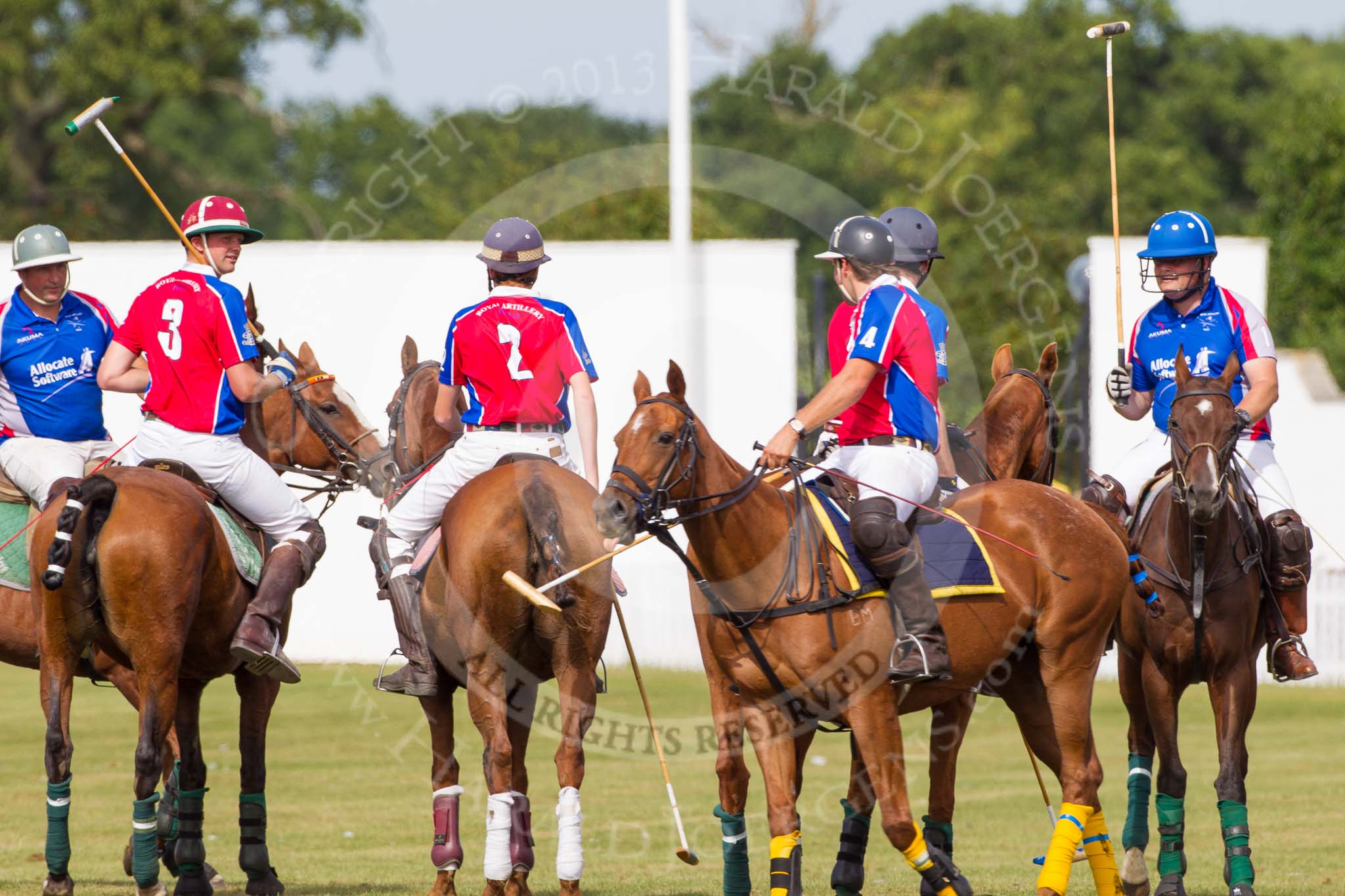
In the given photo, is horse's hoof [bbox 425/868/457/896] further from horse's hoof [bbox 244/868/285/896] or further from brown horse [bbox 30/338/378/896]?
brown horse [bbox 30/338/378/896]

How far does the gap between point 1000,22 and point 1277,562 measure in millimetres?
38491

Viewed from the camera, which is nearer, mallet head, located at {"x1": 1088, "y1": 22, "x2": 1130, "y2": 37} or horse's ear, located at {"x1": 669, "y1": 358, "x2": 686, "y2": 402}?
horse's ear, located at {"x1": 669, "y1": 358, "x2": 686, "y2": 402}

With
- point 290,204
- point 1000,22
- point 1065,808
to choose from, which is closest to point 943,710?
point 1065,808

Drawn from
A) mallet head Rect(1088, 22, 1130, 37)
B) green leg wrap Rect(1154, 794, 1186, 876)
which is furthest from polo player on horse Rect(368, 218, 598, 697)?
mallet head Rect(1088, 22, 1130, 37)

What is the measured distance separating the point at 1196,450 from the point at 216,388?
4.62m

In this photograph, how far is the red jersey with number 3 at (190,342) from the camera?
817cm

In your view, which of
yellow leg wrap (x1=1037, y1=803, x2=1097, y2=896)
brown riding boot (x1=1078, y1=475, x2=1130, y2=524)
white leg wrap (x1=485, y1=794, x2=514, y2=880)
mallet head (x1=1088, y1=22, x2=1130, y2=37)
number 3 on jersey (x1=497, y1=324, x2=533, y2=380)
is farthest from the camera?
mallet head (x1=1088, y1=22, x2=1130, y2=37)

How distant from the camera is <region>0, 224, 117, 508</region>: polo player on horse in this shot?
29.3ft

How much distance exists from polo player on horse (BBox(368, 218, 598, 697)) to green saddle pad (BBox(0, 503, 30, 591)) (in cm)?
208

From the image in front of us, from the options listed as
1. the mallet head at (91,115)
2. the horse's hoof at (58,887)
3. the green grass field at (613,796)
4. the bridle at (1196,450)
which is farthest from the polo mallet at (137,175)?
the bridle at (1196,450)

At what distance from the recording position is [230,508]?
8547 millimetres

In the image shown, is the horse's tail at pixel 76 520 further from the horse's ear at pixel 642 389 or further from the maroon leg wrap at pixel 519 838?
the horse's ear at pixel 642 389

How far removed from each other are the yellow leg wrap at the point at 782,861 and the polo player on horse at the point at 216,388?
2.78m

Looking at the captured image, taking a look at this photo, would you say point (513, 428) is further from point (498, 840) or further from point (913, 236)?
point (913, 236)
